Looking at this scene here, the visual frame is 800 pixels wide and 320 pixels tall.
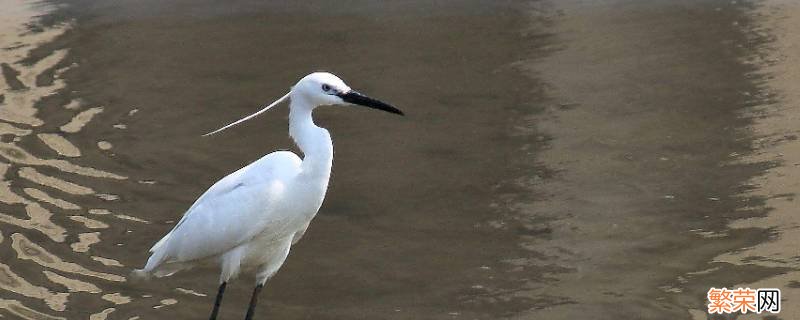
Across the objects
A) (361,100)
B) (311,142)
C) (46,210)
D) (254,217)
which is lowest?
(46,210)

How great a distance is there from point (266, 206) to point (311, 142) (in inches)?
14.2

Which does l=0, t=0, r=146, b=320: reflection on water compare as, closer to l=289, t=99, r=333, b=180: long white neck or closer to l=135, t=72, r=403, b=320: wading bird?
l=135, t=72, r=403, b=320: wading bird

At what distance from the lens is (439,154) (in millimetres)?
8961

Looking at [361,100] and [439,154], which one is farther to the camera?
[439,154]

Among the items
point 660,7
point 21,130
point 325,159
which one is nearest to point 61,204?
point 21,130

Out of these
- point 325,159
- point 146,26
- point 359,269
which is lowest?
point 146,26

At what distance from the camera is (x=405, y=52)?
12000mm

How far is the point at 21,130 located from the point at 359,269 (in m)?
4.02

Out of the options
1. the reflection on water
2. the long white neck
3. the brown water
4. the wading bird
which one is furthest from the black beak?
the reflection on water

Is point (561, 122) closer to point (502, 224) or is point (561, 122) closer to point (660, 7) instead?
point (502, 224)

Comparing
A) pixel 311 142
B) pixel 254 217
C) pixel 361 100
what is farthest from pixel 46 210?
pixel 361 100

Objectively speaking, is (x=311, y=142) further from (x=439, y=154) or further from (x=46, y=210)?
(x=439, y=154)

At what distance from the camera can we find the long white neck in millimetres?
5766

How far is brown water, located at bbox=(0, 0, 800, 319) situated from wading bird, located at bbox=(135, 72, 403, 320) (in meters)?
0.41
